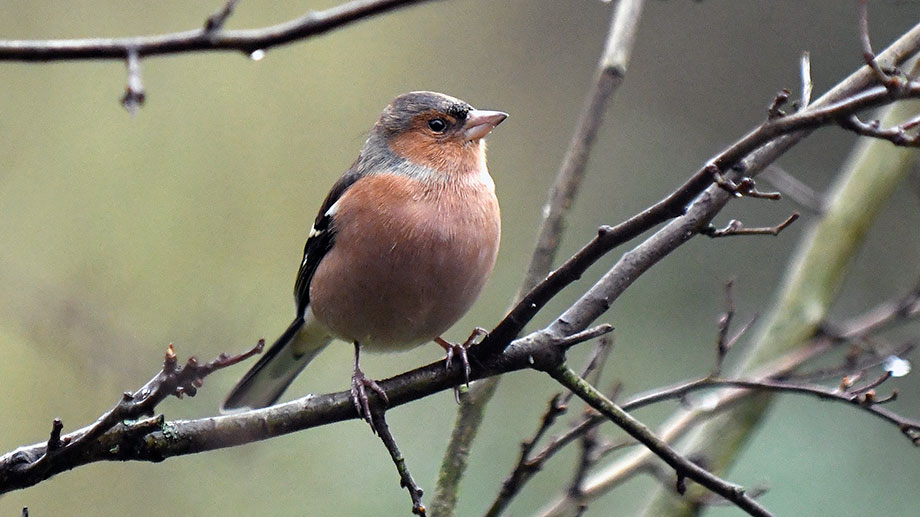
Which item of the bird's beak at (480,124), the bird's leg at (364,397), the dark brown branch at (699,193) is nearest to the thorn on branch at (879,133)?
the dark brown branch at (699,193)

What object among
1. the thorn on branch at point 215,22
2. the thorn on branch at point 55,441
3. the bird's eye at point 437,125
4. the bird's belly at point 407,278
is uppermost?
the bird's eye at point 437,125

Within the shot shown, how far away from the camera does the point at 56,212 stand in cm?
801

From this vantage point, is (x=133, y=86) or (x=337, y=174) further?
(x=337, y=174)

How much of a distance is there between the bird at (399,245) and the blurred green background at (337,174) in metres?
0.76

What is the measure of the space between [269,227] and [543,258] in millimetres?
4835

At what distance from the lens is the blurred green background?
6656 mm

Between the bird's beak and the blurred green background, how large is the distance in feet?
3.65

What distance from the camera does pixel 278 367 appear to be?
4.80 metres

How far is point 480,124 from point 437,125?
25 centimetres

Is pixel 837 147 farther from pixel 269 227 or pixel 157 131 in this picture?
pixel 157 131

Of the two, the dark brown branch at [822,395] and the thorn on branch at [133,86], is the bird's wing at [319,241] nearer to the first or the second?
the dark brown branch at [822,395]

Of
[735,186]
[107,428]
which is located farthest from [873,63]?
[107,428]

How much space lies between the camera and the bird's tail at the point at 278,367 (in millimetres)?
4691

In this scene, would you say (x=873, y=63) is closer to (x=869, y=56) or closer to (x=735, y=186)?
(x=869, y=56)
